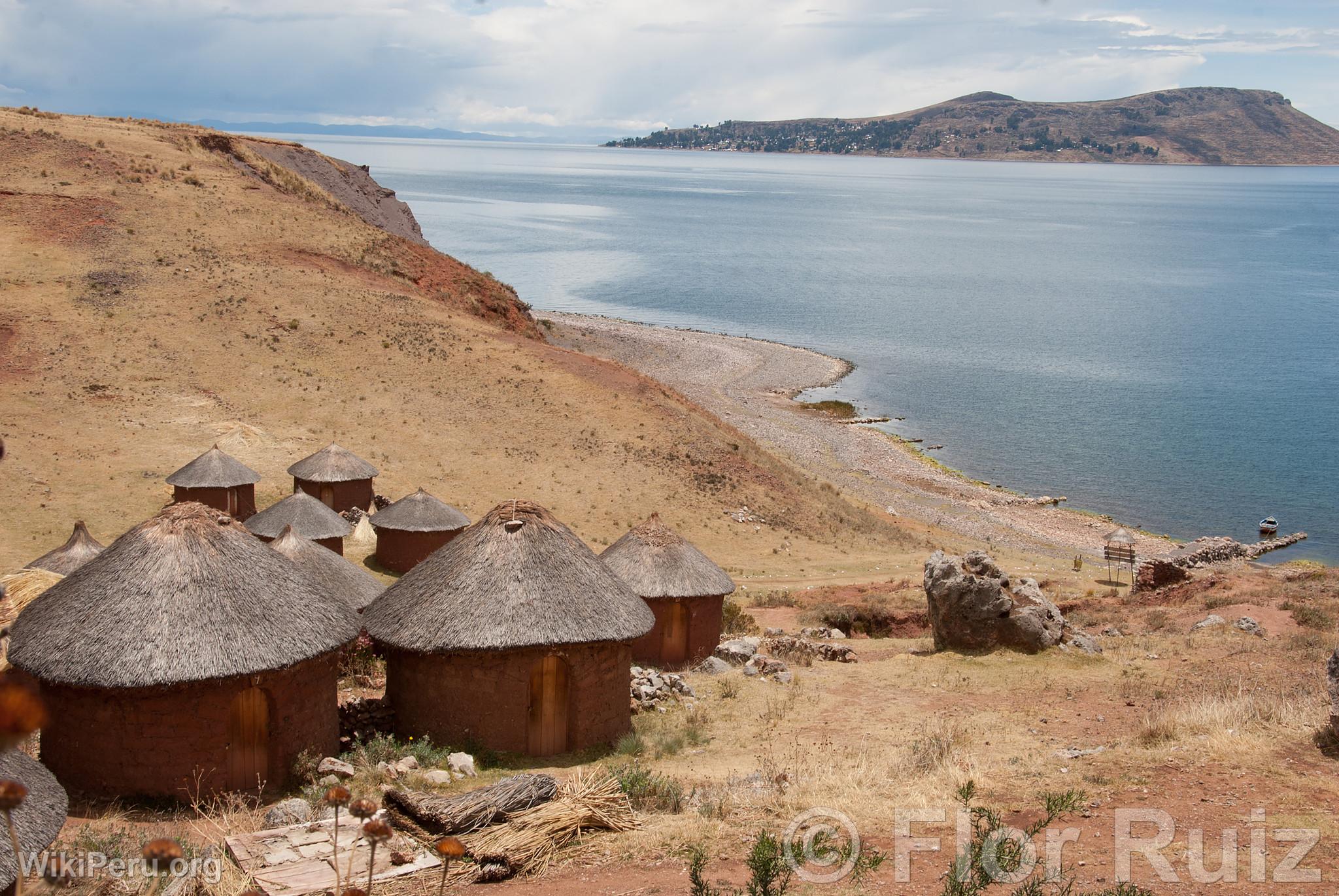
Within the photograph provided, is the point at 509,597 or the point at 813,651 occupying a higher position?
the point at 509,597

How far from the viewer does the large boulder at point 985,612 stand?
2177cm

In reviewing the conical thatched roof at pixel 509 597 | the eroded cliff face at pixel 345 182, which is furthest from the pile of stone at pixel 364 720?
the eroded cliff face at pixel 345 182

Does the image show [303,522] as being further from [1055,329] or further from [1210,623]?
[1055,329]

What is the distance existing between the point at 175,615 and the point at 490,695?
4.36m

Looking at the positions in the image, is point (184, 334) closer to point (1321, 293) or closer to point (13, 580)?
point (13, 580)

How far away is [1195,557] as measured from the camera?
40.5 meters

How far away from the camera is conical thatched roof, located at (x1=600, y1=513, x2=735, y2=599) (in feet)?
75.0

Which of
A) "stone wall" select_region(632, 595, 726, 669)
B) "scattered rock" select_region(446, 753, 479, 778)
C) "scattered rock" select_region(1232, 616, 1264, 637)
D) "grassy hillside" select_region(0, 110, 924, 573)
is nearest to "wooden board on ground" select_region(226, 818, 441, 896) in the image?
"scattered rock" select_region(446, 753, 479, 778)

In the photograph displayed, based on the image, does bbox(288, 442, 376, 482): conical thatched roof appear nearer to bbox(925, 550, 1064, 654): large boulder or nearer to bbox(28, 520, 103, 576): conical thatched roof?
bbox(28, 520, 103, 576): conical thatched roof

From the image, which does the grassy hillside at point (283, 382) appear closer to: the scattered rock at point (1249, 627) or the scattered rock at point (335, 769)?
the scattered rock at point (1249, 627)

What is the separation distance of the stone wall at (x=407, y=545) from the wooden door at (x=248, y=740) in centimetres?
1494

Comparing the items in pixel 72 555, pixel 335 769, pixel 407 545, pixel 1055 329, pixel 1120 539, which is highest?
pixel 72 555

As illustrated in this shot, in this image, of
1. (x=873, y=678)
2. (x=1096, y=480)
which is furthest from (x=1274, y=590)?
(x=1096, y=480)

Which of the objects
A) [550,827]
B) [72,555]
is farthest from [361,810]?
[72,555]
